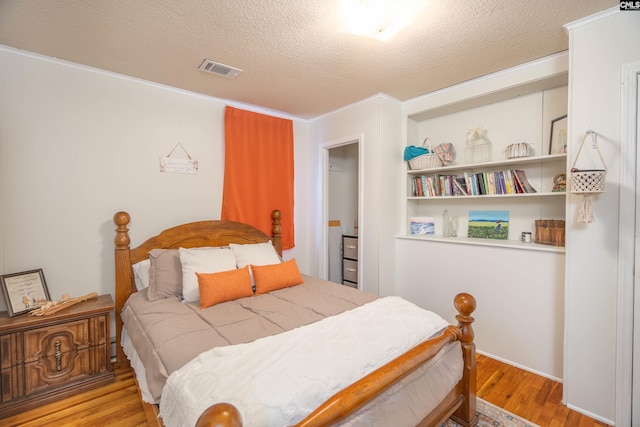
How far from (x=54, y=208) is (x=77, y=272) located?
0.52 meters

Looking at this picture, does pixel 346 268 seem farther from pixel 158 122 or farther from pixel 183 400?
pixel 183 400

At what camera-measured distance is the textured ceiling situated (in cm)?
164

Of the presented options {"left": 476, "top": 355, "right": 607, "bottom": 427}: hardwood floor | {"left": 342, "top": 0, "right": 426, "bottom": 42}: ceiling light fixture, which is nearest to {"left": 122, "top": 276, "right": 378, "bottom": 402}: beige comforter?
{"left": 476, "top": 355, "right": 607, "bottom": 427}: hardwood floor

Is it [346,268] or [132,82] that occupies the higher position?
[132,82]

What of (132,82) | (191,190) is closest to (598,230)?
(191,190)

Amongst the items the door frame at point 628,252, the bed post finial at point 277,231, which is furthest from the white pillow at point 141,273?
the door frame at point 628,252

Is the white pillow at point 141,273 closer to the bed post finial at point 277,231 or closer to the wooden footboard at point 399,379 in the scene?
the bed post finial at point 277,231

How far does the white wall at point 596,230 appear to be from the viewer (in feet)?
5.62

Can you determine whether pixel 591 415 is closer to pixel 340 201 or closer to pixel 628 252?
pixel 628 252

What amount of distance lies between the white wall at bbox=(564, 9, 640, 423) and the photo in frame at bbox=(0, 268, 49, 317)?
353cm

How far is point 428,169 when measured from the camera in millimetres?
2936

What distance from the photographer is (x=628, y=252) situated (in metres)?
1.68

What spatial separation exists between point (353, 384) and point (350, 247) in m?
2.96

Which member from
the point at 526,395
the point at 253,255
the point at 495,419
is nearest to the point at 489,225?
the point at 526,395
